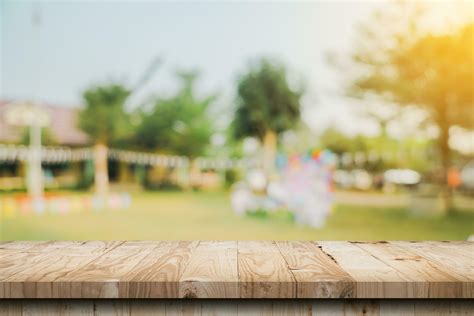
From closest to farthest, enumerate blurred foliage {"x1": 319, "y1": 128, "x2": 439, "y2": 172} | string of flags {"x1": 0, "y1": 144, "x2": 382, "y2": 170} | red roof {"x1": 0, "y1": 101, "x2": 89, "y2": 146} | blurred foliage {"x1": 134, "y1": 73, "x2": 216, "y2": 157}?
1. string of flags {"x1": 0, "y1": 144, "x2": 382, "y2": 170}
2. red roof {"x1": 0, "y1": 101, "x2": 89, "y2": 146}
3. blurred foliage {"x1": 319, "y1": 128, "x2": 439, "y2": 172}
4. blurred foliage {"x1": 134, "y1": 73, "x2": 216, "y2": 157}

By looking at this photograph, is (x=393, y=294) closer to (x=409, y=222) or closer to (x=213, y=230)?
(x=213, y=230)

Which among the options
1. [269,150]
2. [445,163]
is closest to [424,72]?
[445,163]

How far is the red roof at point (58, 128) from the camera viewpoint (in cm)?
1343

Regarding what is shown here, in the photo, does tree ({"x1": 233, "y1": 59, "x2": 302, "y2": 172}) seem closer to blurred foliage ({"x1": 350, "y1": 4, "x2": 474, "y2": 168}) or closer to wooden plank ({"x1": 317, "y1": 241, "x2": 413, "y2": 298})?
blurred foliage ({"x1": 350, "y1": 4, "x2": 474, "y2": 168})

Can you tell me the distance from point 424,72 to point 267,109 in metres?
3.58

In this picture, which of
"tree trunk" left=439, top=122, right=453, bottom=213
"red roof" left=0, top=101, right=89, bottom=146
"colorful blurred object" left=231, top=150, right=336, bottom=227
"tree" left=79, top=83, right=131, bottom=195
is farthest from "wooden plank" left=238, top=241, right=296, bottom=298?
"red roof" left=0, top=101, right=89, bottom=146

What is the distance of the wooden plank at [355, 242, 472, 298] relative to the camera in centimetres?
94

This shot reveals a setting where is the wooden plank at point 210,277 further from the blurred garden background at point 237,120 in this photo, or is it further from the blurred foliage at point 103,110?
the blurred foliage at point 103,110

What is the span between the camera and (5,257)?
116 centimetres

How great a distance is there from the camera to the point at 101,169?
12.8 metres

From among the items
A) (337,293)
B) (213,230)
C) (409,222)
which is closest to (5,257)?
(337,293)

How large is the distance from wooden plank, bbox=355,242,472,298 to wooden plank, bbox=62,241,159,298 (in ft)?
1.51

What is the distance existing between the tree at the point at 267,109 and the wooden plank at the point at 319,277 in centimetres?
1167

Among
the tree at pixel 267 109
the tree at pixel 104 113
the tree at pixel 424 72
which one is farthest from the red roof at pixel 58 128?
the tree at pixel 424 72
